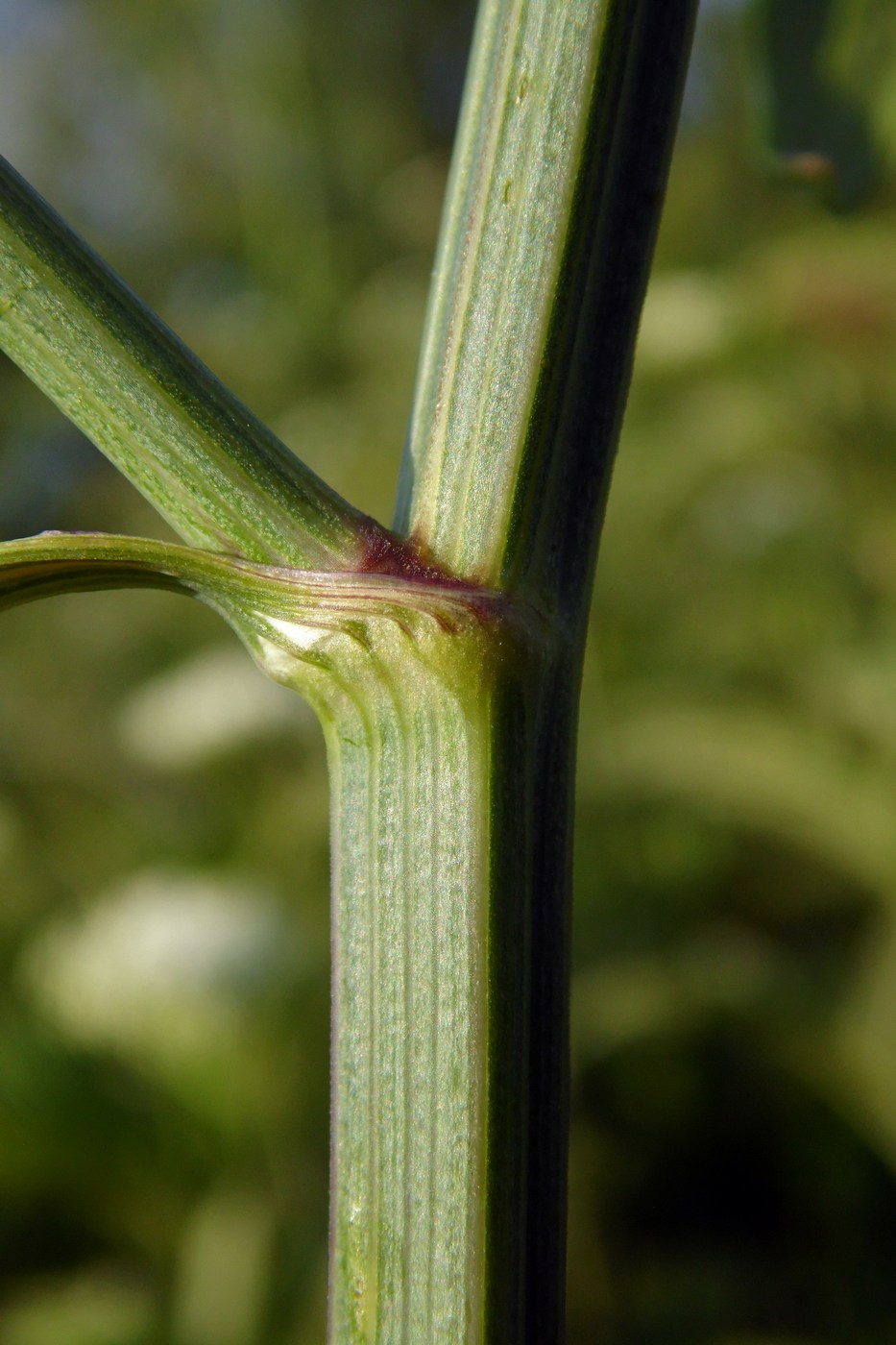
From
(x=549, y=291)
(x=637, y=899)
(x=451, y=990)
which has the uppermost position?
(x=637, y=899)

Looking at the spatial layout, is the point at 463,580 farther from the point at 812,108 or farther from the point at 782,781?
the point at 782,781

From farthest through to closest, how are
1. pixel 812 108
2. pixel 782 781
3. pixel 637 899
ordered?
pixel 637 899 < pixel 782 781 < pixel 812 108

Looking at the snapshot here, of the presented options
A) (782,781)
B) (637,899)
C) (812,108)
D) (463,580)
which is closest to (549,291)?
(463,580)

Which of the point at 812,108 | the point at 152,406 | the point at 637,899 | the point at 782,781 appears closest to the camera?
the point at 152,406

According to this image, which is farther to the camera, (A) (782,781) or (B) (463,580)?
(A) (782,781)

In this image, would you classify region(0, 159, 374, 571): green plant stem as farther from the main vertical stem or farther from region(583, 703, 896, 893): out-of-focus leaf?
region(583, 703, 896, 893): out-of-focus leaf

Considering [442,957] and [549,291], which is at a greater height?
[549,291]

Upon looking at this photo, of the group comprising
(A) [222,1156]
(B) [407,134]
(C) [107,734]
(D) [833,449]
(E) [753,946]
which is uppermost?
(B) [407,134]

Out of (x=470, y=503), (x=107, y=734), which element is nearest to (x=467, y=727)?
(x=470, y=503)

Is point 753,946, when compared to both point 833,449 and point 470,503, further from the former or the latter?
point 470,503

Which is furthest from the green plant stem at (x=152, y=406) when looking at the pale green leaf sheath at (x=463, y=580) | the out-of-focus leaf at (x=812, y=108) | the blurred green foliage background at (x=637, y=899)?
the blurred green foliage background at (x=637, y=899)
